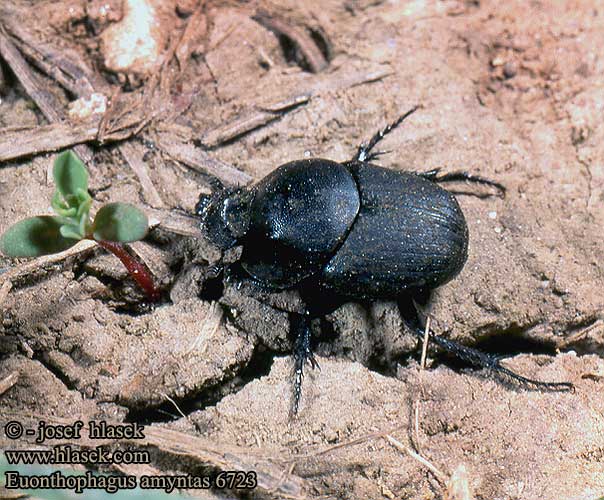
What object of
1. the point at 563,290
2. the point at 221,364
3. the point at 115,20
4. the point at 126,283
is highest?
the point at 115,20

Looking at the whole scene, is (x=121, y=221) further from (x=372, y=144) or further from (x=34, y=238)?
(x=372, y=144)

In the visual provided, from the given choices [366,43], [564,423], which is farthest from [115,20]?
[564,423]

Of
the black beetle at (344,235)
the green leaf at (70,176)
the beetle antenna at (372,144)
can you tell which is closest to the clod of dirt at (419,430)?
the black beetle at (344,235)

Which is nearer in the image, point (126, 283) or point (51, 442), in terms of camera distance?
point (51, 442)

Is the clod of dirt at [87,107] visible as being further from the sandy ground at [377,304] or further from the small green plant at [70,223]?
the small green plant at [70,223]

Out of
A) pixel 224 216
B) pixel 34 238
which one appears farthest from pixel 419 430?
pixel 34 238

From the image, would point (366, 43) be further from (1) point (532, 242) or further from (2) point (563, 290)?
(2) point (563, 290)
